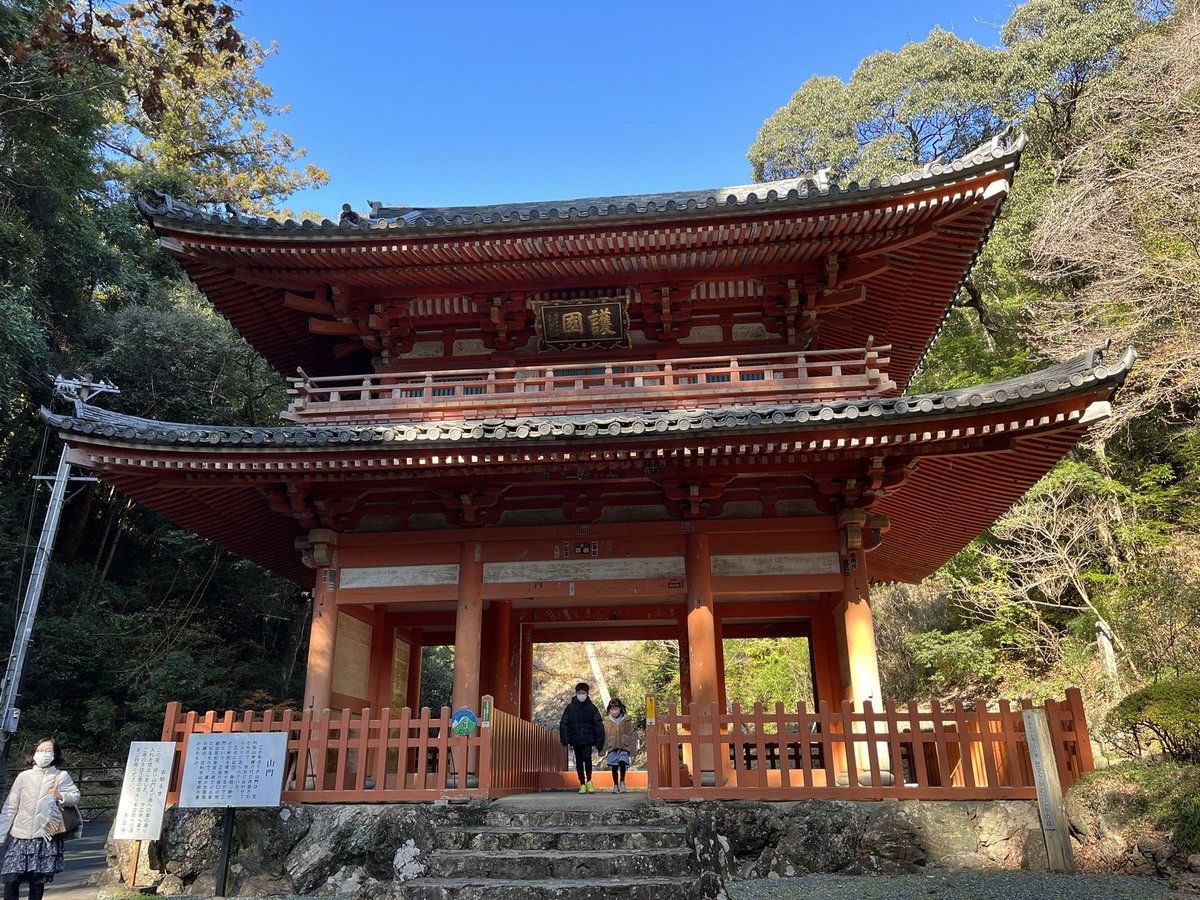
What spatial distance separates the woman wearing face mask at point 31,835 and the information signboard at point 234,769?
1135 mm

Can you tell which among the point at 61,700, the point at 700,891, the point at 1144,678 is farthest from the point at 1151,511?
the point at 61,700

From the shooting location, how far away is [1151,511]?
17.8 m

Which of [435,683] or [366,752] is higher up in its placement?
[435,683]

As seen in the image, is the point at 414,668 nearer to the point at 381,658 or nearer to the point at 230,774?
the point at 381,658

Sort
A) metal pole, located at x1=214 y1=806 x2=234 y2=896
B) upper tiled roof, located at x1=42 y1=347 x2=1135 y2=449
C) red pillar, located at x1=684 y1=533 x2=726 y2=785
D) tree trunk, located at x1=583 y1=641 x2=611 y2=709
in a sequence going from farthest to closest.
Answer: tree trunk, located at x1=583 y1=641 x2=611 y2=709 < red pillar, located at x1=684 y1=533 x2=726 y2=785 < upper tiled roof, located at x1=42 y1=347 x2=1135 y2=449 < metal pole, located at x1=214 y1=806 x2=234 y2=896

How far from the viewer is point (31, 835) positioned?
6.43 m

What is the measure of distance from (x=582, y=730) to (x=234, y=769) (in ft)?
13.9

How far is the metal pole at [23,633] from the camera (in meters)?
16.1

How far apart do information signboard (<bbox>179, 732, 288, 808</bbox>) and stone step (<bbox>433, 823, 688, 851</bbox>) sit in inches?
67.6

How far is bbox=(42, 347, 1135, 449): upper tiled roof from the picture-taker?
25.8 ft

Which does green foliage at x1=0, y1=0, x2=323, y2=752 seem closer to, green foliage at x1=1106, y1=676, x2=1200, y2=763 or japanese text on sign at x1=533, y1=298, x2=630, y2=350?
japanese text on sign at x1=533, y1=298, x2=630, y2=350

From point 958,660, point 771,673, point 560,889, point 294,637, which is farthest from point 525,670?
point 771,673

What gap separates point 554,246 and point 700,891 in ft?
24.1

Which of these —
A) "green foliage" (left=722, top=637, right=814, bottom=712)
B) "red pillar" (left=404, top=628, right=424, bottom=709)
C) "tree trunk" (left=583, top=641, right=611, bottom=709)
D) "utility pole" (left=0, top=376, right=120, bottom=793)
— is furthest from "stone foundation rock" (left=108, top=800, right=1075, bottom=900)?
"tree trunk" (left=583, top=641, right=611, bottom=709)
